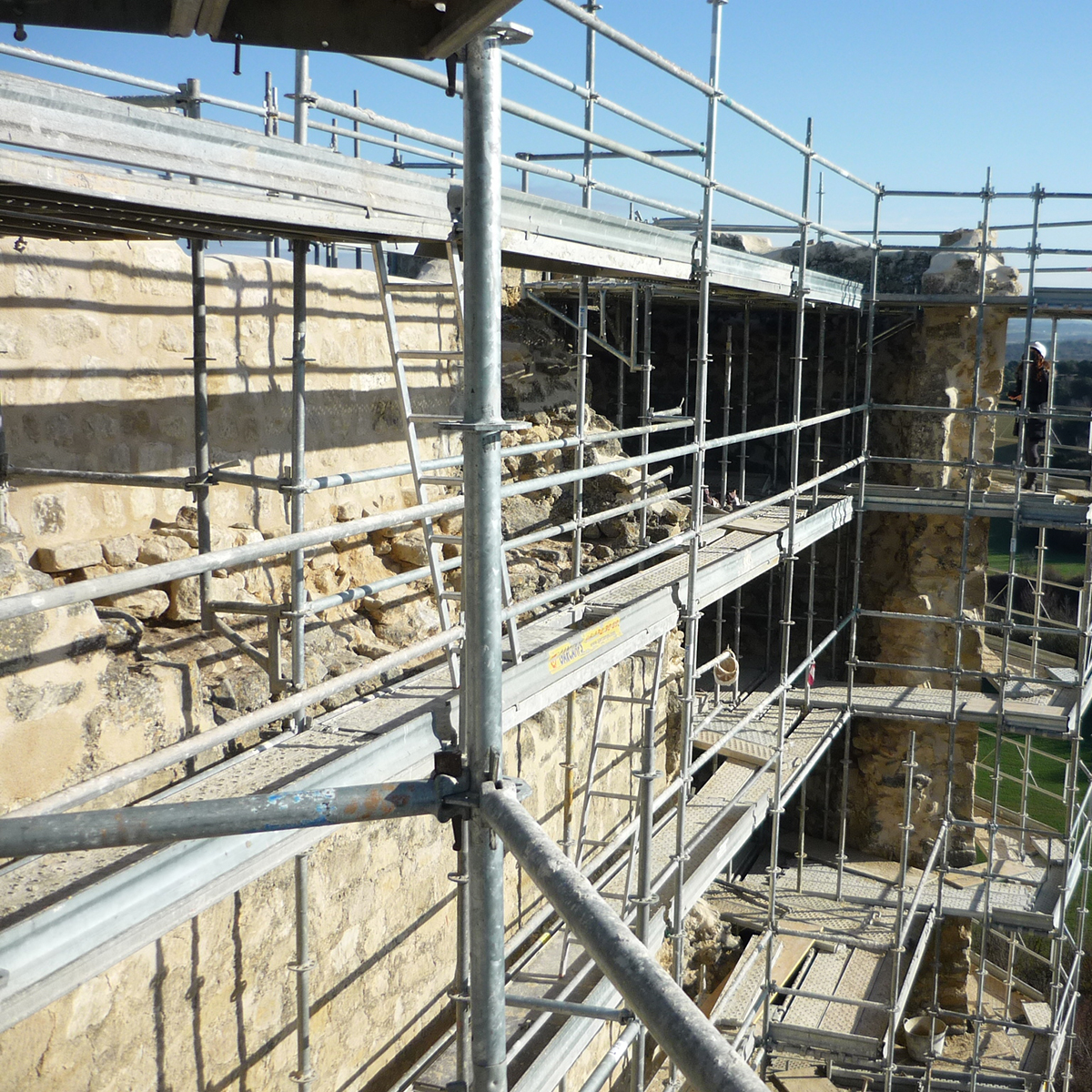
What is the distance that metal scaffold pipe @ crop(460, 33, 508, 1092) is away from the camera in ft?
7.07

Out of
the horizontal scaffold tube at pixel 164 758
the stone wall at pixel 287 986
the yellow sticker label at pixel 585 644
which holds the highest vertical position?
the horizontal scaffold tube at pixel 164 758

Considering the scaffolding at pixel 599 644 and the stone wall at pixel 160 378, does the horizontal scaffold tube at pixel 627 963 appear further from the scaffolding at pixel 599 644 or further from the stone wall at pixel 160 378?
the stone wall at pixel 160 378

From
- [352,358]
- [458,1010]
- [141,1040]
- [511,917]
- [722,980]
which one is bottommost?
[722,980]

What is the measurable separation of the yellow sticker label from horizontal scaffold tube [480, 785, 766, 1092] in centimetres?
229

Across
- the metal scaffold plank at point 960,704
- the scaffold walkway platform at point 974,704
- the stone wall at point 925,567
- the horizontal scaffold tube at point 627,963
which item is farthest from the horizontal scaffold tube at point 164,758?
the stone wall at point 925,567

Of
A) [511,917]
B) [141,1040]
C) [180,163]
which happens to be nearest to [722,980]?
[511,917]

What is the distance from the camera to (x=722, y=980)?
A: 855cm

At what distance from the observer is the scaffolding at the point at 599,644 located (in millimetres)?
2223

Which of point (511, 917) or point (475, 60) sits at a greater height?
point (475, 60)

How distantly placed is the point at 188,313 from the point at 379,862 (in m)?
2.36

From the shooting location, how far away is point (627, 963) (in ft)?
5.34

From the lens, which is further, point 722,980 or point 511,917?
point 722,980

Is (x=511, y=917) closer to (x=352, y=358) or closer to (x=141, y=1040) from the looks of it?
(x=141, y=1040)

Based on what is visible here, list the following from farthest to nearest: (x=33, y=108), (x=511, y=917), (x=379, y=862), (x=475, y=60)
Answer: (x=511, y=917) → (x=379, y=862) → (x=33, y=108) → (x=475, y=60)
